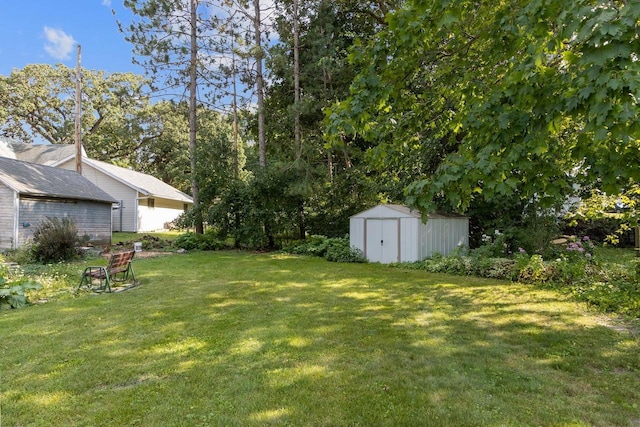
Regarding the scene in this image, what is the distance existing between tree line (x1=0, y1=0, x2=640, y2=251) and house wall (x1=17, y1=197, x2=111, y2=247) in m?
4.75

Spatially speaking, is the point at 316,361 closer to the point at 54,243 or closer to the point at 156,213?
the point at 54,243

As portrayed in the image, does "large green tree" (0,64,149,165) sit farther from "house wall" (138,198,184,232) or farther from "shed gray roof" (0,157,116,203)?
"shed gray roof" (0,157,116,203)

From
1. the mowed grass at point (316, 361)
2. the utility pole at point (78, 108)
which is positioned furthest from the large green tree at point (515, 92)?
the utility pole at point (78, 108)

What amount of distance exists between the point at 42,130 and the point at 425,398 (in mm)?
40793

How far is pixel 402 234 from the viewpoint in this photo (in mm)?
11031

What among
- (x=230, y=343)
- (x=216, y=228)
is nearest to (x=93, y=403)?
(x=230, y=343)

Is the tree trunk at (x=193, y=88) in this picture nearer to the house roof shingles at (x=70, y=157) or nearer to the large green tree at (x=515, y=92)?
the house roof shingles at (x=70, y=157)

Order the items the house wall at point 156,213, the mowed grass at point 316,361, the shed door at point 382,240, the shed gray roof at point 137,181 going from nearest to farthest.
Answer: the mowed grass at point 316,361 → the shed door at point 382,240 → the shed gray roof at point 137,181 → the house wall at point 156,213

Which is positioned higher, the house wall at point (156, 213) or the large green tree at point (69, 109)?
the large green tree at point (69, 109)

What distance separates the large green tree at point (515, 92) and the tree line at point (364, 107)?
0.02m

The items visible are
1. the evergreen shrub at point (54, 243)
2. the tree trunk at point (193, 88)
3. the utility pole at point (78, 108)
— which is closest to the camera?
the evergreen shrub at point (54, 243)

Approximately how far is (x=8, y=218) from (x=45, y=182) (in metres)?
2.35

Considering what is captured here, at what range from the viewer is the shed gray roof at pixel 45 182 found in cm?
1340

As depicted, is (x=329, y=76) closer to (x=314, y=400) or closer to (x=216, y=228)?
(x=216, y=228)
